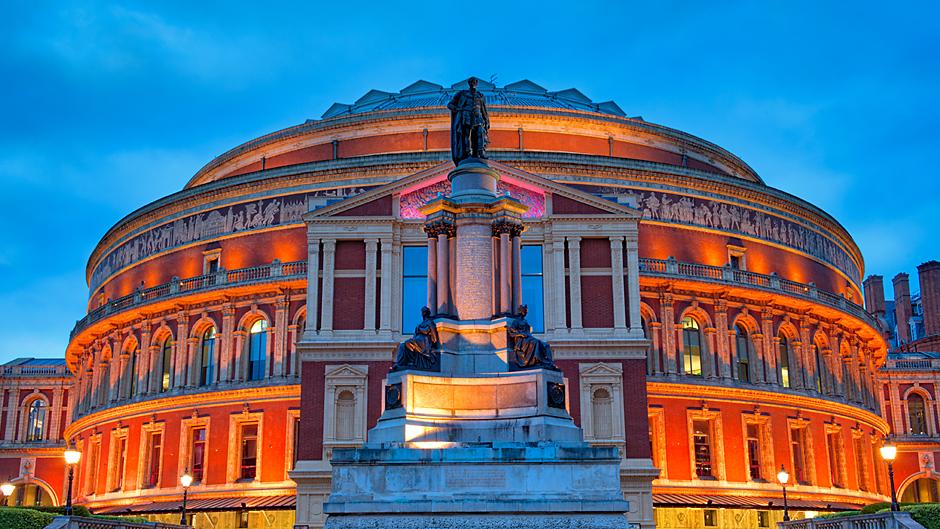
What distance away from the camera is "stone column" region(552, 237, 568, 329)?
49.0 m

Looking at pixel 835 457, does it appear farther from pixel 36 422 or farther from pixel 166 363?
pixel 36 422

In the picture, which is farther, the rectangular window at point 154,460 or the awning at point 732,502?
the rectangular window at point 154,460

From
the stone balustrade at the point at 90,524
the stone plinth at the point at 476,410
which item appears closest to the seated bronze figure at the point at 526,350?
the stone plinth at the point at 476,410

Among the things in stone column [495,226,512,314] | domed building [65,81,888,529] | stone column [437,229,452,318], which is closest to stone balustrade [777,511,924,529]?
stone column [495,226,512,314]

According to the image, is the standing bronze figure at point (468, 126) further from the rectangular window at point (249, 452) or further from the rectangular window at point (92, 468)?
the rectangular window at point (92, 468)

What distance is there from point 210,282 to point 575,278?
872 inches

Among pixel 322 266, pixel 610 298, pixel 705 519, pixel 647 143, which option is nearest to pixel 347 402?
pixel 322 266

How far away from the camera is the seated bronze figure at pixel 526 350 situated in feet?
77.9

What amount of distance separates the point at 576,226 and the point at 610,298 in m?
3.67

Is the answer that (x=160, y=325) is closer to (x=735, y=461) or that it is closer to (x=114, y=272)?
(x=114, y=272)

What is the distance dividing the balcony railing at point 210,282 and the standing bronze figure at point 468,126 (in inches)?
1232

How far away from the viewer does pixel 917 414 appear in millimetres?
82688

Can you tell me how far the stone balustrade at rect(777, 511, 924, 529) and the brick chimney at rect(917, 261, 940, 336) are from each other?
2611 inches

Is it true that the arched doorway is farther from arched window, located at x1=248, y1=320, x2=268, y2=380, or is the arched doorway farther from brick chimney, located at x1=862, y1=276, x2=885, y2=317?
arched window, located at x1=248, y1=320, x2=268, y2=380
